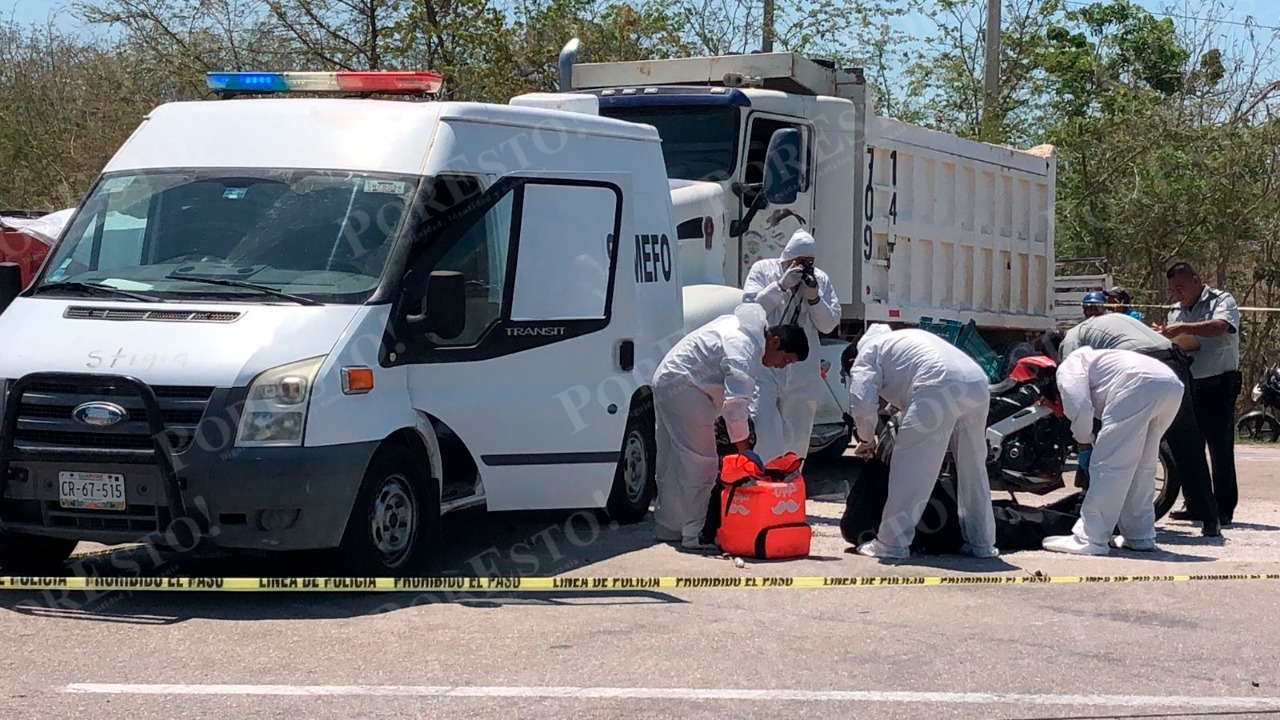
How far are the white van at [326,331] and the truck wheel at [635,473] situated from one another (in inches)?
19.8

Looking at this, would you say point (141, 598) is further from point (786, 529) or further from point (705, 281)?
point (705, 281)

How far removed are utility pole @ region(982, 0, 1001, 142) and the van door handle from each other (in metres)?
15.4

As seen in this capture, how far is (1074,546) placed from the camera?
9.38 m

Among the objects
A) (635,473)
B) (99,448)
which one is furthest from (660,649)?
(635,473)

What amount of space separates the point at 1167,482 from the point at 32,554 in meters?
6.99

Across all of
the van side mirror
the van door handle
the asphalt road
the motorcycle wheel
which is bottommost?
the motorcycle wheel

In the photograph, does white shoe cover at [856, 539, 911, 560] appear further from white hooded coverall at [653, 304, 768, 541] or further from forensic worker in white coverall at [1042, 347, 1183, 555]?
forensic worker in white coverall at [1042, 347, 1183, 555]

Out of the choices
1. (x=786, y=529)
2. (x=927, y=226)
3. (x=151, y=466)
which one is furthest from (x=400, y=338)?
(x=927, y=226)

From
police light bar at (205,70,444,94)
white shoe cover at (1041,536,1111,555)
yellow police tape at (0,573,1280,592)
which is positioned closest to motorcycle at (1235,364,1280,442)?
white shoe cover at (1041,536,1111,555)

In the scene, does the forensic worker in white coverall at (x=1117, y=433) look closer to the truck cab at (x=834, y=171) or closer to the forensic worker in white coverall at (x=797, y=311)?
the forensic worker in white coverall at (x=797, y=311)

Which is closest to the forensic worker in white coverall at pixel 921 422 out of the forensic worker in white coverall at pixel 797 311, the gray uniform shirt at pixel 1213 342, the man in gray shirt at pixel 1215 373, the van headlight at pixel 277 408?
the forensic worker in white coverall at pixel 797 311

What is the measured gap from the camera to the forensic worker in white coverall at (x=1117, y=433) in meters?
9.20

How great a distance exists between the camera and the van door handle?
9.26 m

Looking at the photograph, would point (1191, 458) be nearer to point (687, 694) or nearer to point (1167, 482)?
point (1167, 482)
